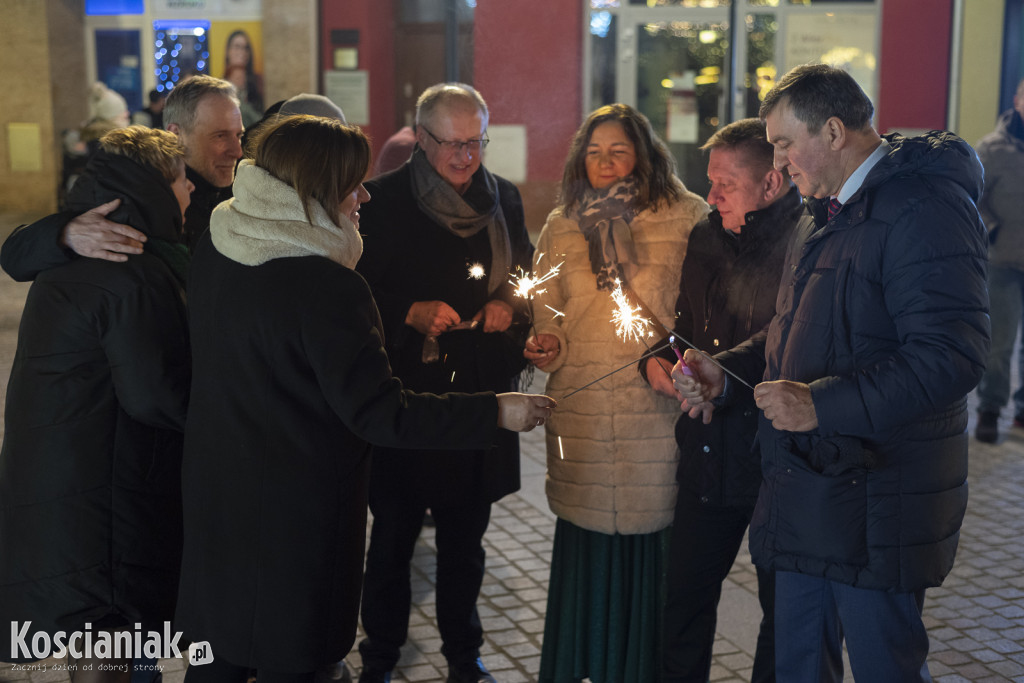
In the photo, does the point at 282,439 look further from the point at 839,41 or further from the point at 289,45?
the point at 839,41

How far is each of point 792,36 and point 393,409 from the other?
14144mm

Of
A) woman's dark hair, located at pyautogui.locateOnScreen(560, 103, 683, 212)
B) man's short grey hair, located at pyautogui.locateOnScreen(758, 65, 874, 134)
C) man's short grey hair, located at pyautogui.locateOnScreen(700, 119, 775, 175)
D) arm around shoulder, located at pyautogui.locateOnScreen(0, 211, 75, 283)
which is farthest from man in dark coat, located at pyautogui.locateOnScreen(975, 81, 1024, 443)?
arm around shoulder, located at pyautogui.locateOnScreen(0, 211, 75, 283)

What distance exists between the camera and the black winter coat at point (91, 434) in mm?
3139

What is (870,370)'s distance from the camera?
2713 mm

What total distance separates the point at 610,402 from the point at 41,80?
45.5 ft

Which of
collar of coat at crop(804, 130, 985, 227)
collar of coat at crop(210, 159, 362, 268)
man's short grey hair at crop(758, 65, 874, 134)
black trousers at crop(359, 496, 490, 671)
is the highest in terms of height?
man's short grey hair at crop(758, 65, 874, 134)

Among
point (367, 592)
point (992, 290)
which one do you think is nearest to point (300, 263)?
point (367, 592)

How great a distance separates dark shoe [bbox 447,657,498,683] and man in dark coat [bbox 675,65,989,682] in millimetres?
1483

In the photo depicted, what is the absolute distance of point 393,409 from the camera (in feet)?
9.05

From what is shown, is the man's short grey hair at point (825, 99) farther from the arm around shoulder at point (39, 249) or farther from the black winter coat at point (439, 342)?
the arm around shoulder at point (39, 249)

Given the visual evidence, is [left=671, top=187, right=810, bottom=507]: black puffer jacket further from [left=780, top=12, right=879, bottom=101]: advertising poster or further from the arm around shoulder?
[left=780, top=12, right=879, bottom=101]: advertising poster

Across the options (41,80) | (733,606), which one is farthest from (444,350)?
(41,80)

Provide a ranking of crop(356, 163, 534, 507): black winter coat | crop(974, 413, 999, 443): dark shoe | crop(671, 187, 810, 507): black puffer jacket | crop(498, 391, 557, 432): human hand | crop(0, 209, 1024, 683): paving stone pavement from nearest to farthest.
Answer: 1. crop(498, 391, 557, 432): human hand
2. crop(671, 187, 810, 507): black puffer jacket
3. crop(356, 163, 534, 507): black winter coat
4. crop(0, 209, 1024, 683): paving stone pavement
5. crop(974, 413, 999, 443): dark shoe

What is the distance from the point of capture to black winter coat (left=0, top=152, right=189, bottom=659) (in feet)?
10.3
